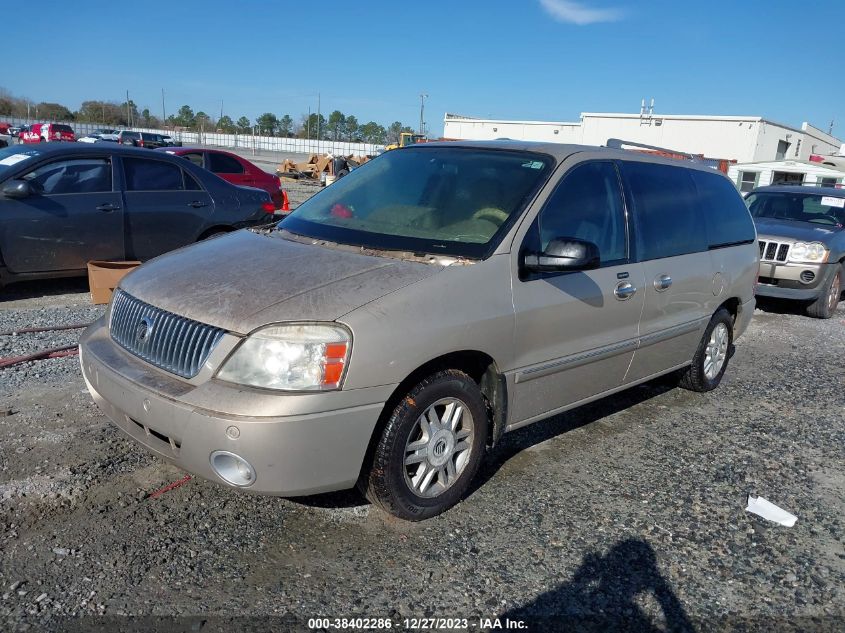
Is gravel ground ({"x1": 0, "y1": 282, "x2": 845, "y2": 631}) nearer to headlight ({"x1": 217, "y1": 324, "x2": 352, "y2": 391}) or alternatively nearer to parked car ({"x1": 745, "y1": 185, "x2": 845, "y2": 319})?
headlight ({"x1": 217, "y1": 324, "x2": 352, "y2": 391})

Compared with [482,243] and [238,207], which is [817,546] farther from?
[238,207]

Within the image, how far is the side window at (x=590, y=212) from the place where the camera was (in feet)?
12.5

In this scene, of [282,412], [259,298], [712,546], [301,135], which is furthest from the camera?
[301,135]

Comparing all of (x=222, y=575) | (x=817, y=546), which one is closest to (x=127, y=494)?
(x=222, y=575)

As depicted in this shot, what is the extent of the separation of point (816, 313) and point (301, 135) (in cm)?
10382

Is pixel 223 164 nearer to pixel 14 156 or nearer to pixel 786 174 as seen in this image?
pixel 14 156

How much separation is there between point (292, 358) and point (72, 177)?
18.4 ft

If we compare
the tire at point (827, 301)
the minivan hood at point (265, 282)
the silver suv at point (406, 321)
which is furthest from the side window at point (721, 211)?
the tire at point (827, 301)

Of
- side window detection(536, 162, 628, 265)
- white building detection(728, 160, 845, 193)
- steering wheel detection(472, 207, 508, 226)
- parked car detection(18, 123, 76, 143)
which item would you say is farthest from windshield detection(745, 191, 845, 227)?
parked car detection(18, 123, 76, 143)

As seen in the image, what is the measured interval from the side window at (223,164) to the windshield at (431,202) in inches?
414

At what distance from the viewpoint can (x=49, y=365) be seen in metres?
5.07

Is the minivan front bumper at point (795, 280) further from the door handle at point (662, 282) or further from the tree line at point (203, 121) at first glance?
the tree line at point (203, 121)

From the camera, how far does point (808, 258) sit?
9.01 meters

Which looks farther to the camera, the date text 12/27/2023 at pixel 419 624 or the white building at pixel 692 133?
the white building at pixel 692 133
